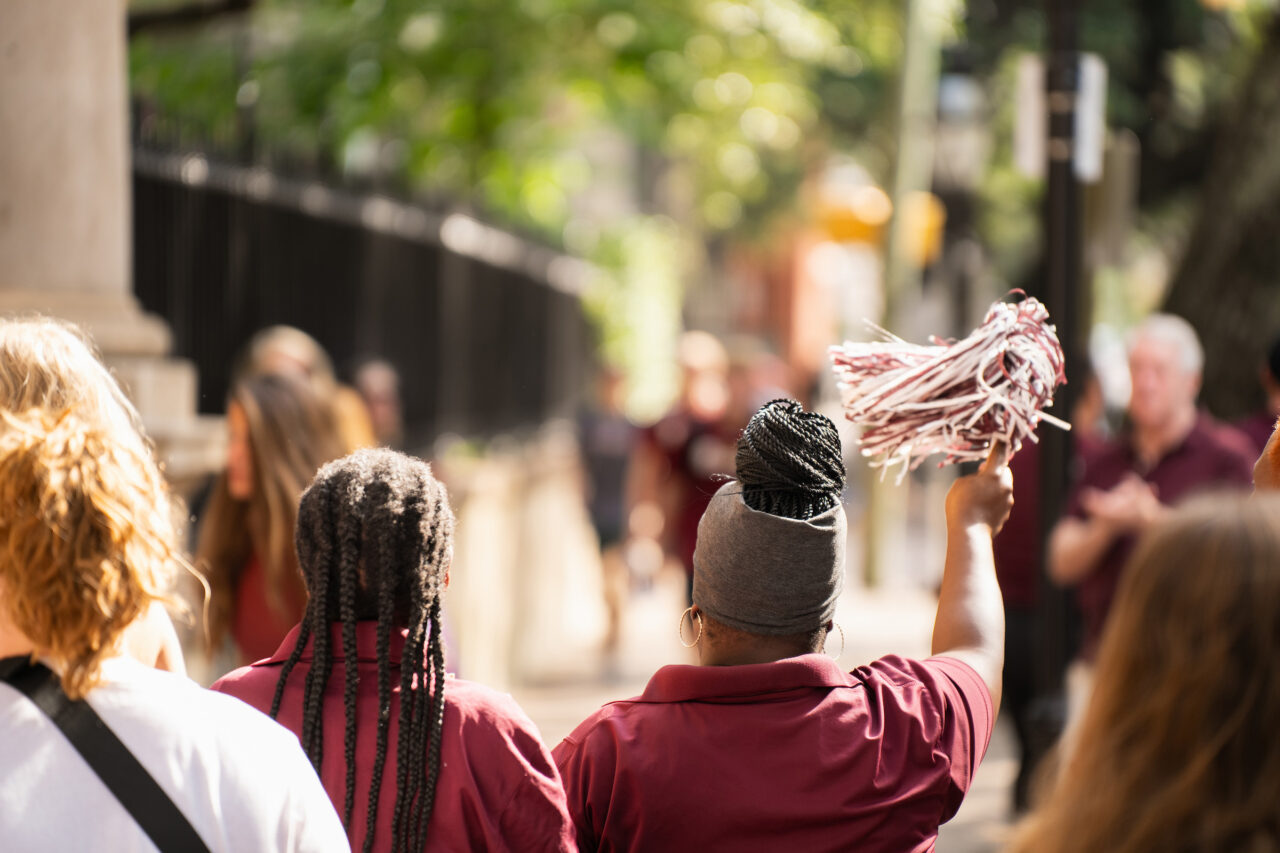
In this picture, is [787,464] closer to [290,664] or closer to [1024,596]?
[290,664]

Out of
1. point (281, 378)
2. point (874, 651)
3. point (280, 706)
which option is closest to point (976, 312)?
point (874, 651)

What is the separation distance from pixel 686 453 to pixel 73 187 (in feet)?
14.7

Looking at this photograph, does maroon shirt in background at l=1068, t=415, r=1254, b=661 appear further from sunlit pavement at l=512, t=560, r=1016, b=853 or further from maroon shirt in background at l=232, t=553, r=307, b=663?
maroon shirt in background at l=232, t=553, r=307, b=663

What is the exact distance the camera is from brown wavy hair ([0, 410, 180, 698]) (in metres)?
1.95

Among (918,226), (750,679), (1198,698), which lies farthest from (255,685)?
(918,226)

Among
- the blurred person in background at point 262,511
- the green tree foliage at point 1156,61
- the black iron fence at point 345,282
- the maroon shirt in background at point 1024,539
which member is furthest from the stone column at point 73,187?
the green tree foliage at point 1156,61

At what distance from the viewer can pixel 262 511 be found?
14.3ft

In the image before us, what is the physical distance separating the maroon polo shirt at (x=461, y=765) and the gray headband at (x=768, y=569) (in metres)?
0.38

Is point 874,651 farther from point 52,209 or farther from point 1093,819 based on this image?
point 1093,819

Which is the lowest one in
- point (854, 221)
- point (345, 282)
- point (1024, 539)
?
point (1024, 539)

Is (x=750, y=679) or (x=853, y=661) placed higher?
(x=750, y=679)

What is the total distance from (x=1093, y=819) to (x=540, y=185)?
13531 millimetres

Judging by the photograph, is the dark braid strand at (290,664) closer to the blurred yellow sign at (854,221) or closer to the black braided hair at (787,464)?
the black braided hair at (787,464)

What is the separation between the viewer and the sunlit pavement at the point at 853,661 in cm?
736
